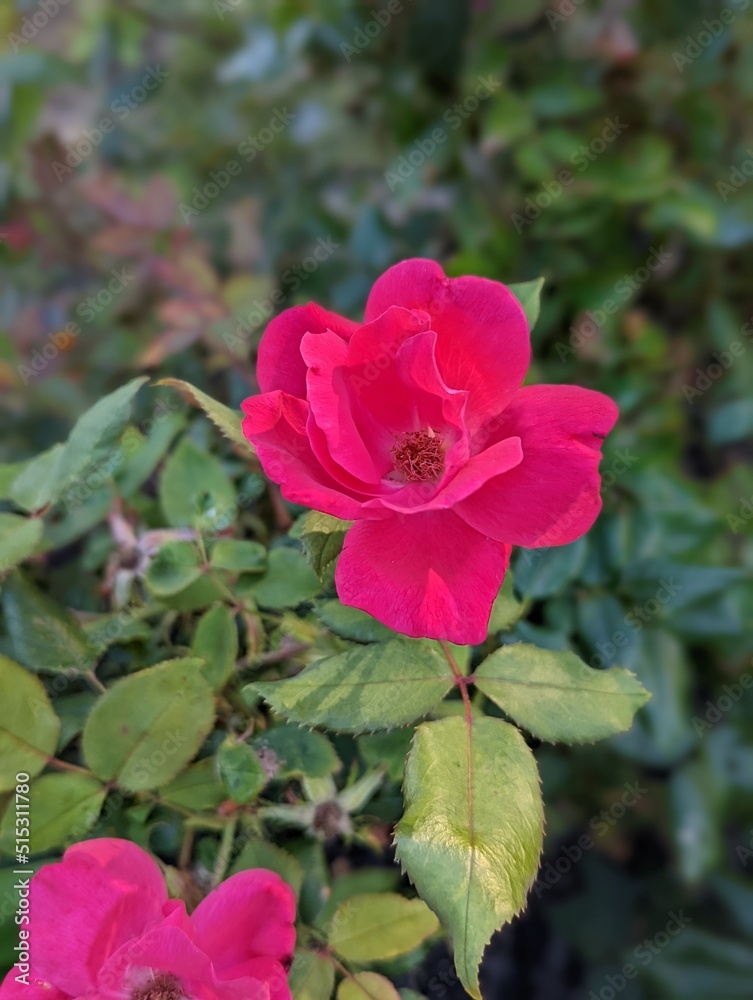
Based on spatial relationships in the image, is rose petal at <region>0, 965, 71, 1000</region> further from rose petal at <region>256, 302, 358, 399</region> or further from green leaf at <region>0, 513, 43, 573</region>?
rose petal at <region>256, 302, 358, 399</region>

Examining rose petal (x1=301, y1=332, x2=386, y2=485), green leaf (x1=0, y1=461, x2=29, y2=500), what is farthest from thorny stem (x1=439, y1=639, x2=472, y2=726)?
green leaf (x1=0, y1=461, x2=29, y2=500)

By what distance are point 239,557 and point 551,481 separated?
0.73ft

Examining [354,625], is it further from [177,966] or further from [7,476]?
[7,476]

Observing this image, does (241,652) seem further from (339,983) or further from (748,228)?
(748,228)

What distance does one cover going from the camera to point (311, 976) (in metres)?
0.43

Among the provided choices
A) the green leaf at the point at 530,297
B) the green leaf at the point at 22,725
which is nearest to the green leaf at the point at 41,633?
the green leaf at the point at 22,725

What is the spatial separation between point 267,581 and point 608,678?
223 mm

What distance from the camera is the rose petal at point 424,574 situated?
0.37m

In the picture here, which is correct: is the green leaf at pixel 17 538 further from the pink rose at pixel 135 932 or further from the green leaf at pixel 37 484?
the pink rose at pixel 135 932

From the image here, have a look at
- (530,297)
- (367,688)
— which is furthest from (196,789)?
(530,297)

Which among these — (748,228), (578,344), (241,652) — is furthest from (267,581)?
(748,228)

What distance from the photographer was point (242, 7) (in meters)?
1.19

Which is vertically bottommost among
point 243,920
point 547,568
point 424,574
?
point 547,568

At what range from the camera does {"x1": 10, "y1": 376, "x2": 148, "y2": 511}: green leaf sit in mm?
486
